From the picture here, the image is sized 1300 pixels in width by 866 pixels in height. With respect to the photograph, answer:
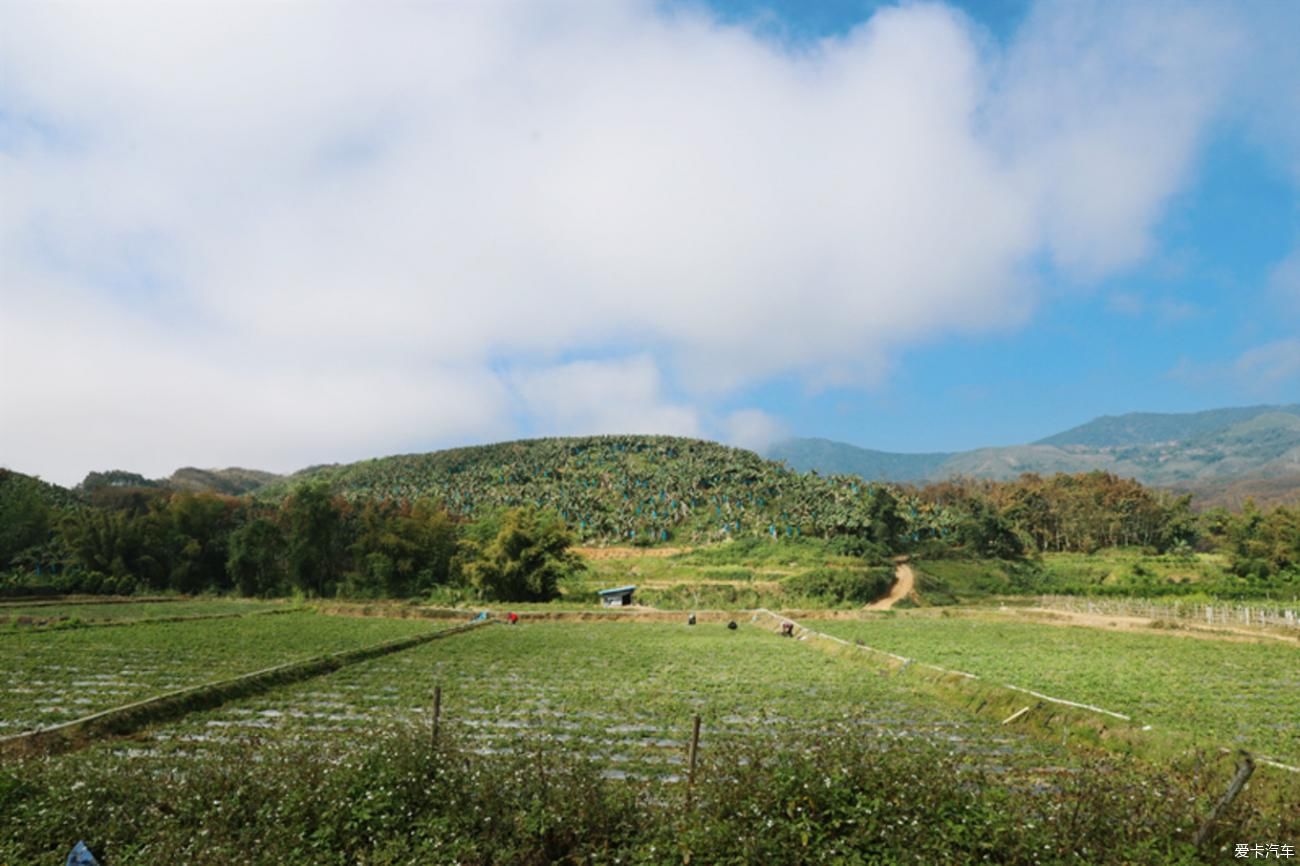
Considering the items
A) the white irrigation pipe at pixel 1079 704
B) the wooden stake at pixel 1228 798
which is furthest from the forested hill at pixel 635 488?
the wooden stake at pixel 1228 798

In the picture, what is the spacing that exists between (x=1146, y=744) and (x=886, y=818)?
801 centimetres

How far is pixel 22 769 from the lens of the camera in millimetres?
8562

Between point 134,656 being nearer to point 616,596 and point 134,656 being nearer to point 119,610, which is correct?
point 119,610

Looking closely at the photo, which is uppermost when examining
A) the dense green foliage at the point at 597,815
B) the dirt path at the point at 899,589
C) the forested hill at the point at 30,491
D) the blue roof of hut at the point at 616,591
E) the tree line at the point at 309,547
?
the forested hill at the point at 30,491

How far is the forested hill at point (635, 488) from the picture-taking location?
87.6m

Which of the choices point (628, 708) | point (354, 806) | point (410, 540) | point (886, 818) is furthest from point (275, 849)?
point (410, 540)

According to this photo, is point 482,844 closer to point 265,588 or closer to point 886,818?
point 886,818

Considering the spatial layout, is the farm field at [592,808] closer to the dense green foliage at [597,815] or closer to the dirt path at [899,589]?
the dense green foliage at [597,815]

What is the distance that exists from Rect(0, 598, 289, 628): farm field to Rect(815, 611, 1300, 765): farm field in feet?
116

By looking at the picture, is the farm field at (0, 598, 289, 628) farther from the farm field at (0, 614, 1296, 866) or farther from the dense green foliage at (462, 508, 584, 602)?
the farm field at (0, 614, 1296, 866)

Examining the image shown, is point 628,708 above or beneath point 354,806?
beneath

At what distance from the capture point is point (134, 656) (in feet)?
74.4

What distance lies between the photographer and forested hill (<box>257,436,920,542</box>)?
87625 mm

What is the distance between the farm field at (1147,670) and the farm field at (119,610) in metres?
35.2
